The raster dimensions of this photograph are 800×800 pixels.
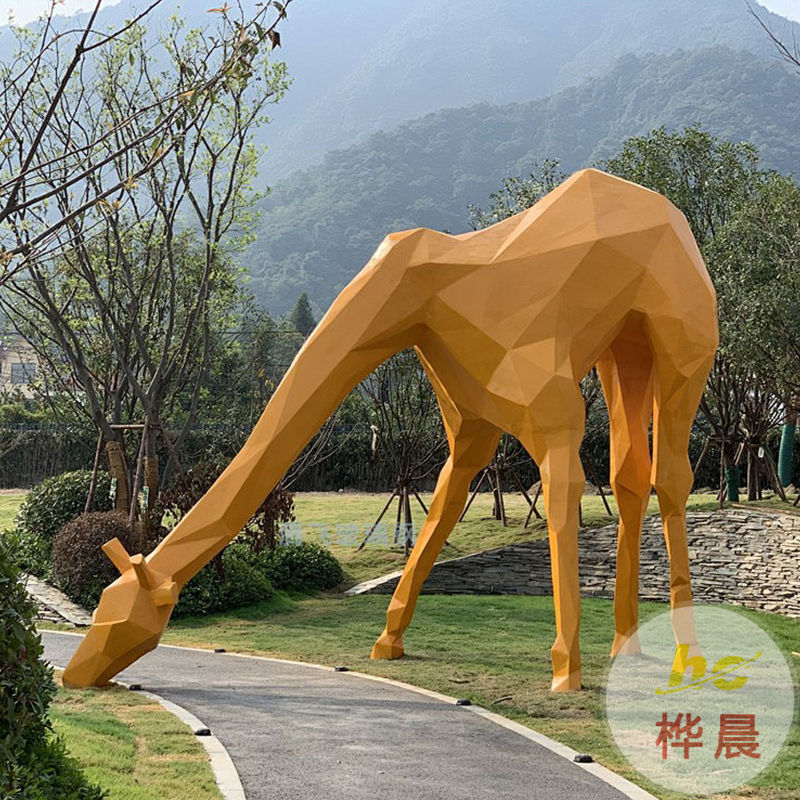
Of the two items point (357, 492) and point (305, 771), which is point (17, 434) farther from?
point (305, 771)

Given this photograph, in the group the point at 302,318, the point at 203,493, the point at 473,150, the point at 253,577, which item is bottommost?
the point at 253,577

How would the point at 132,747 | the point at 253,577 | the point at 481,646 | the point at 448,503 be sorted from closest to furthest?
the point at 132,747 → the point at 448,503 → the point at 481,646 → the point at 253,577

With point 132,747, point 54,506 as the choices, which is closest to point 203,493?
point 54,506

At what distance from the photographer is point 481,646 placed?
413 inches

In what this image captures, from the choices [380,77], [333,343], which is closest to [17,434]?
[333,343]

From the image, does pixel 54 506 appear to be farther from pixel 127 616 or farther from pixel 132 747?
pixel 132 747

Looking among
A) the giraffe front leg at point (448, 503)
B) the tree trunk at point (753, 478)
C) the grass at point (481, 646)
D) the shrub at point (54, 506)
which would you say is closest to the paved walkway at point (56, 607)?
the grass at point (481, 646)

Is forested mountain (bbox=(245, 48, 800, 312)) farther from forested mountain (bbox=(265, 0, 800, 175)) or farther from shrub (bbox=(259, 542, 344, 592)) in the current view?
shrub (bbox=(259, 542, 344, 592))

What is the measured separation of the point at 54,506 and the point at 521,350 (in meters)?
10.5

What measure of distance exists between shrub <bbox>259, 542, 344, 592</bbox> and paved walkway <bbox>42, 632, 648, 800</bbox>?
6.67 metres

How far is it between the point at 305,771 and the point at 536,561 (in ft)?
38.2

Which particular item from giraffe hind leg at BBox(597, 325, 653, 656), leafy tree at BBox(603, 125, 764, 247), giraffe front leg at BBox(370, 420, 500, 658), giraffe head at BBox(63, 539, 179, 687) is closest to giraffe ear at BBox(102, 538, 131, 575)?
giraffe head at BBox(63, 539, 179, 687)

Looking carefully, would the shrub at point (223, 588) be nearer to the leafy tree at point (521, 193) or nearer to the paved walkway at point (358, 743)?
the paved walkway at point (358, 743)

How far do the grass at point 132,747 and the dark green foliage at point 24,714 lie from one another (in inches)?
19.2
